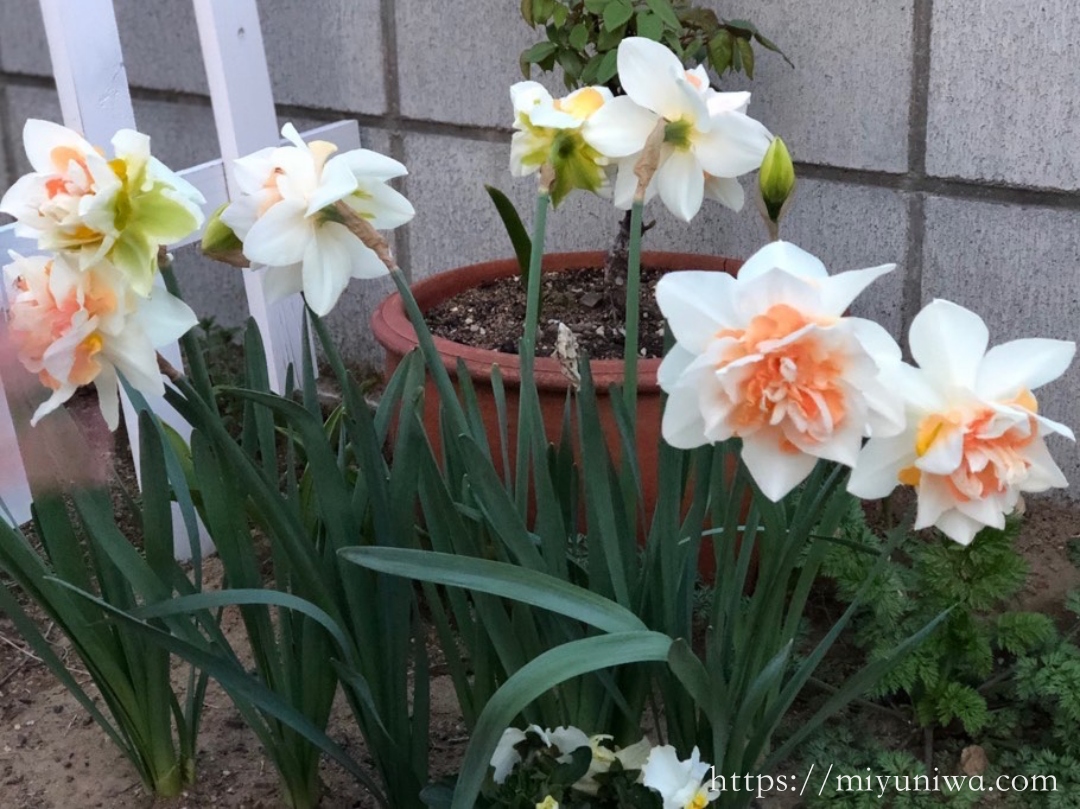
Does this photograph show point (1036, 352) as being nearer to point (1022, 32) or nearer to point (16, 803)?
point (1022, 32)

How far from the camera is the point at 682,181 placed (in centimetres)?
94

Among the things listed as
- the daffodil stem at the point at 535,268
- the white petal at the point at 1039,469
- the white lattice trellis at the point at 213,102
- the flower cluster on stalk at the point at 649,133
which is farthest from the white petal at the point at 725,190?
the white lattice trellis at the point at 213,102

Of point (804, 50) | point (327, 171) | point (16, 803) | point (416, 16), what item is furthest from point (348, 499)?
point (416, 16)

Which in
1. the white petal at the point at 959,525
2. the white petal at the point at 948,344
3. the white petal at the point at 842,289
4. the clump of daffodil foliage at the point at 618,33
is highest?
the clump of daffodil foliage at the point at 618,33

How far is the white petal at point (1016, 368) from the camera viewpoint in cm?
74

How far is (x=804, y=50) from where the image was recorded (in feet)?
6.07

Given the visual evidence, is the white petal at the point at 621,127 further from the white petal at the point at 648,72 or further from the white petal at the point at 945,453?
the white petal at the point at 945,453

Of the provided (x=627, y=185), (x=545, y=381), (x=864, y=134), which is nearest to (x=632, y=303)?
(x=627, y=185)

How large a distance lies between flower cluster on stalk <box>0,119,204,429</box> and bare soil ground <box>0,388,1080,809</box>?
0.61 metres

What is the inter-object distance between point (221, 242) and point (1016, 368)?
61 centimetres

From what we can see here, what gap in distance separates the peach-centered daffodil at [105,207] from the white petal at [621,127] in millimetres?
331

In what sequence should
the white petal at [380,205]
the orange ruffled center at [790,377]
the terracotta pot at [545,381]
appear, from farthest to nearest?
the terracotta pot at [545,381]
the white petal at [380,205]
the orange ruffled center at [790,377]

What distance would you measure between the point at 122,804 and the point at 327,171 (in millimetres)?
831

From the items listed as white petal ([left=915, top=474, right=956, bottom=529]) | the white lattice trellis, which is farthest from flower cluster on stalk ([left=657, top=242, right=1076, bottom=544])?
the white lattice trellis
